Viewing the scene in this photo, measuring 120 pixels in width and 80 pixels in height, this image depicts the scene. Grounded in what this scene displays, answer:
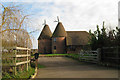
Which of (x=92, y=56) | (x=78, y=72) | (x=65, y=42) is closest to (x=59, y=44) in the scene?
(x=65, y=42)

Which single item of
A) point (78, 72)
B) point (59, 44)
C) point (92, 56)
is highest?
point (59, 44)

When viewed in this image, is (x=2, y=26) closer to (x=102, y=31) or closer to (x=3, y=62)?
(x=3, y=62)

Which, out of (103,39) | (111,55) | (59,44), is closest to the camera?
(111,55)

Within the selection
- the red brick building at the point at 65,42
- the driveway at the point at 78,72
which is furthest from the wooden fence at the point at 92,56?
the red brick building at the point at 65,42

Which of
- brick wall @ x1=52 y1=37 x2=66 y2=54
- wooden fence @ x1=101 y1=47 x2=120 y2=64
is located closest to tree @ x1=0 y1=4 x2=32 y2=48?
Answer: wooden fence @ x1=101 y1=47 x2=120 y2=64

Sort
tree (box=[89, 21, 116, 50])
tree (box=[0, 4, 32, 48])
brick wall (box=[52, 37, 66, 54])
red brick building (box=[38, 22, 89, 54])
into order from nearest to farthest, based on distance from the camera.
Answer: tree (box=[0, 4, 32, 48]), tree (box=[89, 21, 116, 50]), red brick building (box=[38, 22, 89, 54]), brick wall (box=[52, 37, 66, 54])

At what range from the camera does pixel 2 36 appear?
5.86 m

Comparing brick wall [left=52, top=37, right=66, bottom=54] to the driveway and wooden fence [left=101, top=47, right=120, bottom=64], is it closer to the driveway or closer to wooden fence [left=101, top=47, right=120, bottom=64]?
wooden fence [left=101, top=47, right=120, bottom=64]

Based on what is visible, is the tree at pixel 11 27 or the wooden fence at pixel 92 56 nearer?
the tree at pixel 11 27

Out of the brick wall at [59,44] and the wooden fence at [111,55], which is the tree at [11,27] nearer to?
the wooden fence at [111,55]

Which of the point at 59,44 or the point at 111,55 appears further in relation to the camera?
the point at 59,44

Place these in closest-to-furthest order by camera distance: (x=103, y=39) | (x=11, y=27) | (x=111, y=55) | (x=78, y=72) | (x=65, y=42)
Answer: (x=11, y=27)
(x=78, y=72)
(x=111, y=55)
(x=103, y=39)
(x=65, y=42)

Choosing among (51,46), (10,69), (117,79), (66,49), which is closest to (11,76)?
(10,69)

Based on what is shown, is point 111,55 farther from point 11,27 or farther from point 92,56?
point 11,27
